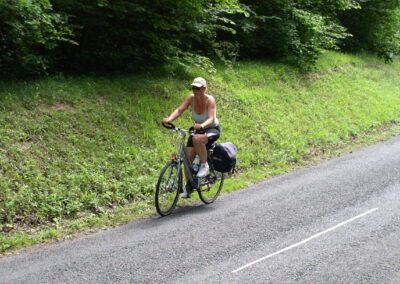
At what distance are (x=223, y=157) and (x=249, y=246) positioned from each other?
2329 millimetres

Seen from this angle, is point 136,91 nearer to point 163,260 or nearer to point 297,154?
point 297,154

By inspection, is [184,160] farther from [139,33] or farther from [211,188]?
[139,33]

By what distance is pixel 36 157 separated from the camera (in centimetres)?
841

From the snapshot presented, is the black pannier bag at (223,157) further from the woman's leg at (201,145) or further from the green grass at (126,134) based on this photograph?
the green grass at (126,134)

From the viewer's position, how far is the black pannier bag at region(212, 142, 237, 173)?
327 inches

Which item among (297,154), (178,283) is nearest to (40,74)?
(297,154)

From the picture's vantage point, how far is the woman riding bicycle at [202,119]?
785 centimetres

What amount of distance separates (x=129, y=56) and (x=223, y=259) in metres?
8.09

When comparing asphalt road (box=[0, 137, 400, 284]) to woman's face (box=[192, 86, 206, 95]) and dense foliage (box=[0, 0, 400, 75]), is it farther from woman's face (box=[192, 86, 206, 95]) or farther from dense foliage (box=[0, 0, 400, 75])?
dense foliage (box=[0, 0, 400, 75])

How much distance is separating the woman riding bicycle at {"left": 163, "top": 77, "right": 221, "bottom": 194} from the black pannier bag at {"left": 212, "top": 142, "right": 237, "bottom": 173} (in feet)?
0.76

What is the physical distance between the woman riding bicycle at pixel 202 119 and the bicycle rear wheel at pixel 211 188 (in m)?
0.45

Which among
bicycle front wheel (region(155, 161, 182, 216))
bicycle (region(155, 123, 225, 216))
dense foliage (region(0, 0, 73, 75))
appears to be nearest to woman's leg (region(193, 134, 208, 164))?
bicycle (region(155, 123, 225, 216))

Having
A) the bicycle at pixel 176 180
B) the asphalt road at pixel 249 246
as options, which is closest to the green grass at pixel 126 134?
the bicycle at pixel 176 180

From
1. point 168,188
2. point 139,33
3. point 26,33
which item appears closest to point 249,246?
point 168,188
